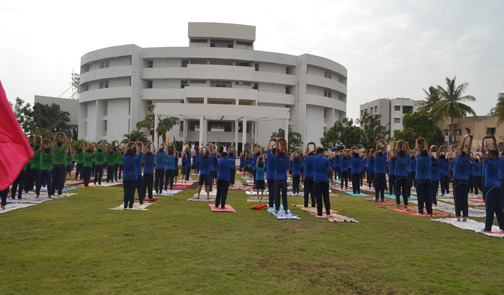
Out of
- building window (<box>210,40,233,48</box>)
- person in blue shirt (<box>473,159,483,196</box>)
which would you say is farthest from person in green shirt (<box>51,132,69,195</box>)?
building window (<box>210,40,233,48</box>)

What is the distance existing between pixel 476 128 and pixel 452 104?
5520mm

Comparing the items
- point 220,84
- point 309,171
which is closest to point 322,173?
point 309,171

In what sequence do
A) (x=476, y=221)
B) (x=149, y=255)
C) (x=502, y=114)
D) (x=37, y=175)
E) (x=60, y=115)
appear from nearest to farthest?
(x=149, y=255)
(x=476, y=221)
(x=37, y=175)
(x=502, y=114)
(x=60, y=115)

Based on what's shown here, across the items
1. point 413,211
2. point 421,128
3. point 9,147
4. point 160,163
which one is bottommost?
point 413,211

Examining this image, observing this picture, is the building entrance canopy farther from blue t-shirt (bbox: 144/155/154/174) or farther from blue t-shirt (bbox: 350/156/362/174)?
blue t-shirt (bbox: 144/155/154/174)

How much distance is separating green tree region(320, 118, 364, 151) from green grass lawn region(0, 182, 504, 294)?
37839 mm

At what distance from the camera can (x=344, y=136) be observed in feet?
152

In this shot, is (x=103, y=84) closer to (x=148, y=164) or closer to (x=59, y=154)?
(x=59, y=154)

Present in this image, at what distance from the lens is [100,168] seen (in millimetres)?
18016

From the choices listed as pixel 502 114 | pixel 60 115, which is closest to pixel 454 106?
pixel 502 114

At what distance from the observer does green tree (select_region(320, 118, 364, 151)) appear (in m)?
46.1

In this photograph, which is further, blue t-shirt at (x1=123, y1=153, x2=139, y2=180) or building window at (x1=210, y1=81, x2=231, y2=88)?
building window at (x1=210, y1=81, x2=231, y2=88)

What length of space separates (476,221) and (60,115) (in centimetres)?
6422

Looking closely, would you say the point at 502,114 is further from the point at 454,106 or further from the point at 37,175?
the point at 37,175
